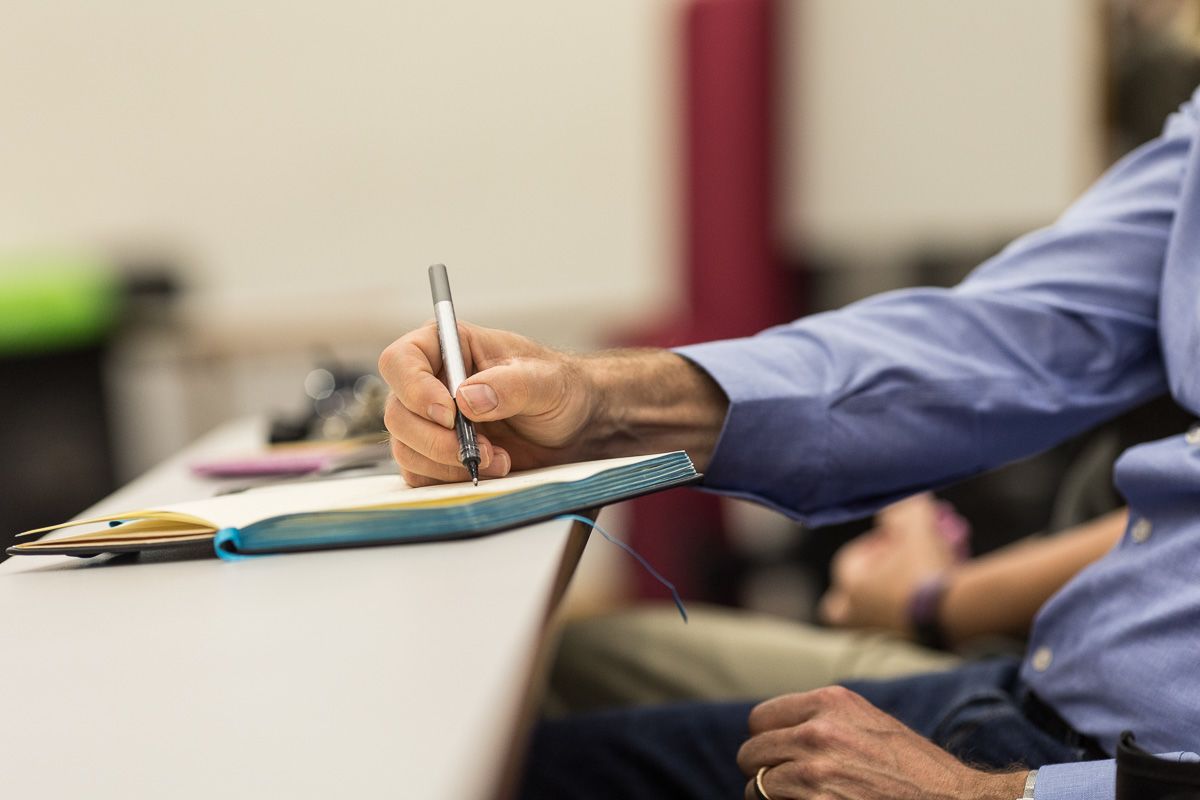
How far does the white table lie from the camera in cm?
34

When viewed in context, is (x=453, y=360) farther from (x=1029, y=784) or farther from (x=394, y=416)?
(x=1029, y=784)

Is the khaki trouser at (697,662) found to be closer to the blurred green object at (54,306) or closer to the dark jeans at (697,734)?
the dark jeans at (697,734)

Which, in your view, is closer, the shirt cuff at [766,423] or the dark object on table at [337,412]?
the shirt cuff at [766,423]

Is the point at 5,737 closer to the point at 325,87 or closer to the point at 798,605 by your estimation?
the point at 798,605

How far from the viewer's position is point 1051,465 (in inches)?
84.1

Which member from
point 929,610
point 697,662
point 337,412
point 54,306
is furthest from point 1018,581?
point 54,306

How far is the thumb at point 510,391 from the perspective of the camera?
0.65 m

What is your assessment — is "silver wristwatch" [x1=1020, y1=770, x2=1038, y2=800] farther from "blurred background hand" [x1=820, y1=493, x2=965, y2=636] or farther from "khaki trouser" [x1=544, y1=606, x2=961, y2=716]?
"blurred background hand" [x1=820, y1=493, x2=965, y2=636]

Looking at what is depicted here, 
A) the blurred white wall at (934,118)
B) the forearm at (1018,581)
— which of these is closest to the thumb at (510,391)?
the forearm at (1018,581)

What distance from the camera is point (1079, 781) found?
0.62 metres

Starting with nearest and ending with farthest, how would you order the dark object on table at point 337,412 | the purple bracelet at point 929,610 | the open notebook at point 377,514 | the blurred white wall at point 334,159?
1. the open notebook at point 377,514
2. the dark object on table at point 337,412
3. the purple bracelet at point 929,610
4. the blurred white wall at point 334,159

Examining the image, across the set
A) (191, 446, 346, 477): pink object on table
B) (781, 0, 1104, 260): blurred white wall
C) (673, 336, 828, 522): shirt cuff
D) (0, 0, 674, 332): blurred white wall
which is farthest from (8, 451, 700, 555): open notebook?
(0, 0, 674, 332): blurred white wall

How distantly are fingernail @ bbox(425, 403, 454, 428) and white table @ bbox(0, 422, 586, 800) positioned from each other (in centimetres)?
11

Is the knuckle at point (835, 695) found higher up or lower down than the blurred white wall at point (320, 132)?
lower down
